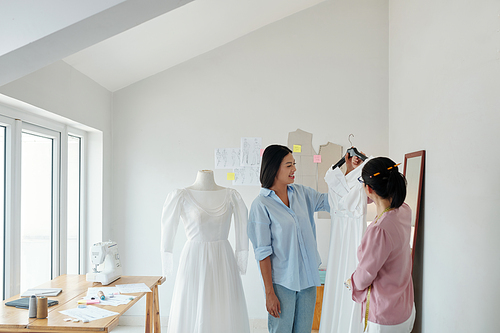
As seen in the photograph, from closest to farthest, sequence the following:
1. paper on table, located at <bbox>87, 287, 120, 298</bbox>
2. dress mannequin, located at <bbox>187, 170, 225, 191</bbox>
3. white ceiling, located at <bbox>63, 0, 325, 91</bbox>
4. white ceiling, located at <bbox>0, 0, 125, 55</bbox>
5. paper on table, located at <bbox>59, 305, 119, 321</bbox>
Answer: white ceiling, located at <bbox>0, 0, 125, 55</bbox>, paper on table, located at <bbox>59, 305, 119, 321</bbox>, paper on table, located at <bbox>87, 287, 120, 298</bbox>, dress mannequin, located at <bbox>187, 170, 225, 191</bbox>, white ceiling, located at <bbox>63, 0, 325, 91</bbox>

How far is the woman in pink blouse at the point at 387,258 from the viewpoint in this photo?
155 centimetres

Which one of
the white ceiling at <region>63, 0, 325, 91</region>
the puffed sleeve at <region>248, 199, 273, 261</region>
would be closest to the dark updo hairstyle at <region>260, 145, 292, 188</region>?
the puffed sleeve at <region>248, 199, 273, 261</region>

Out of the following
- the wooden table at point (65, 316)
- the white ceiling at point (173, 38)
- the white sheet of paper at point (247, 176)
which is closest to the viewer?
the wooden table at point (65, 316)

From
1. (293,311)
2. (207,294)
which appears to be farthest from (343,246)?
(207,294)

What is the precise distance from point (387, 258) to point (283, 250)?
2.02 ft

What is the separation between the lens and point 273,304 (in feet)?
6.52

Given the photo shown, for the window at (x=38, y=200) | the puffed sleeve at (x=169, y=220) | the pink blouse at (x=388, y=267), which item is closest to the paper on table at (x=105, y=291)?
the puffed sleeve at (x=169, y=220)

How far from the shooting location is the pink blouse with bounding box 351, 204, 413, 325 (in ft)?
5.08

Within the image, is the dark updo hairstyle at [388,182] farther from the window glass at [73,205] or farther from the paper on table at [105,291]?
the window glass at [73,205]

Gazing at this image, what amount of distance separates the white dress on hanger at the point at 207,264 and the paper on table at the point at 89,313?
53 cm

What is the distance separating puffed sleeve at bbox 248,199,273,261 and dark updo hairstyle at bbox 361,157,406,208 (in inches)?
25.8

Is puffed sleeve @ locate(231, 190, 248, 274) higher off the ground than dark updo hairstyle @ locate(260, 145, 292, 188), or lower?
lower

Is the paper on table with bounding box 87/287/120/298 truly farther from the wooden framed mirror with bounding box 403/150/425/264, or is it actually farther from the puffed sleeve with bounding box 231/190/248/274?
the wooden framed mirror with bounding box 403/150/425/264

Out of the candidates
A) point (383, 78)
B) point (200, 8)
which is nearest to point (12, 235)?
point (200, 8)
